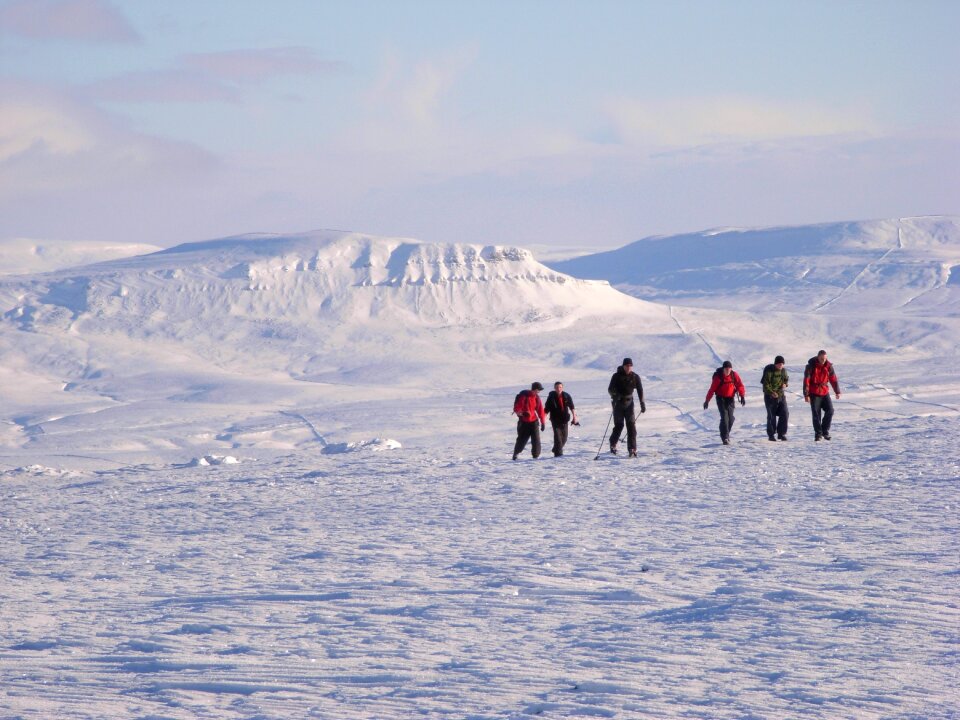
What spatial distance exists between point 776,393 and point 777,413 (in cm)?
87

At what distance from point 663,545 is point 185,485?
993cm

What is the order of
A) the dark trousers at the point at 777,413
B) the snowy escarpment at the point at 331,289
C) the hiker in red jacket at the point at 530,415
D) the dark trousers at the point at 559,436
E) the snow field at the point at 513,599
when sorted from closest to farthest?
the snow field at the point at 513,599
the hiker in red jacket at the point at 530,415
the dark trousers at the point at 777,413
the dark trousers at the point at 559,436
the snowy escarpment at the point at 331,289

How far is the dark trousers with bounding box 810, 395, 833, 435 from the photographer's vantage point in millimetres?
18031

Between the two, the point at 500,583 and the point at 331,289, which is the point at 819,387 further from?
the point at 331,289

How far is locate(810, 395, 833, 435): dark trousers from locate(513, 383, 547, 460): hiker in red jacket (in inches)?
160

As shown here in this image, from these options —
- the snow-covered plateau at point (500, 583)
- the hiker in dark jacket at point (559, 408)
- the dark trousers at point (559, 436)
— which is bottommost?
the snow-covered plateau at point (500, 583)

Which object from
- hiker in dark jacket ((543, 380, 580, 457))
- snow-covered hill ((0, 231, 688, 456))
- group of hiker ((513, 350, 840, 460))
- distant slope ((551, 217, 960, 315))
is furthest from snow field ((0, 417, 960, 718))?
distant slope ((551, 217, 960, 315))

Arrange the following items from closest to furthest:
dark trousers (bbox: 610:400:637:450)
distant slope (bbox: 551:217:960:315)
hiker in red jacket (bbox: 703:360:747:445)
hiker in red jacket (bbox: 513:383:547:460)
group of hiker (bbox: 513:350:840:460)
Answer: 1. dark trousers (bbox: 610:400:637:450)
2. group of hiker (bbox: 513:350:840:460)
3. hiker in red jacket (bbox: 703:360:747:445)
4. hiker in red jacket (bbox: 513:383:547:460)
5. distant slope (bbox: 551:217:960:315)

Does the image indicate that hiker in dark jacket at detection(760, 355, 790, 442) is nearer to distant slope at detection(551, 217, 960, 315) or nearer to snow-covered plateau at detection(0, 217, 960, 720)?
snow-covered plateau at detection(0, 217, 960, 720)

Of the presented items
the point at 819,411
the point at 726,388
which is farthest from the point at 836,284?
the point at 726,388

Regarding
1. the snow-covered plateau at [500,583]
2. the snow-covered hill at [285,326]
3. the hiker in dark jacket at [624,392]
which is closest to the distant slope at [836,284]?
the snow-covered hill at [285,326]

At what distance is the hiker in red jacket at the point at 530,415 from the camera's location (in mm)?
17594

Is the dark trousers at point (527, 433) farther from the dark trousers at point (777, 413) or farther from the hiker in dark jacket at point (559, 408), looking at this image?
the dark trousers at point (777, 413)

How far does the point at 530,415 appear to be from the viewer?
17.8 m
